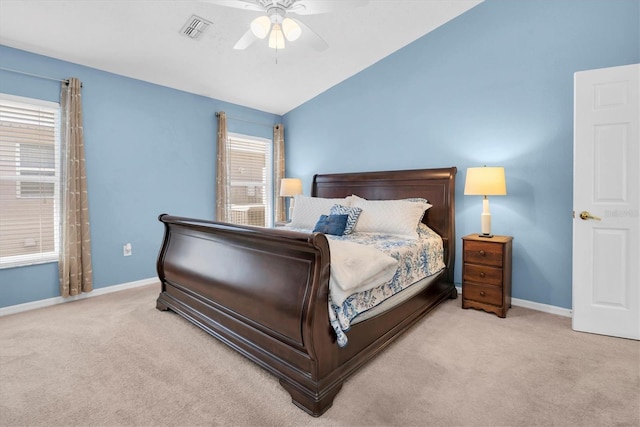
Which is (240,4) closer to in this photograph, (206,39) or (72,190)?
(206,39)

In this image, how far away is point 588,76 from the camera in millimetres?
2590

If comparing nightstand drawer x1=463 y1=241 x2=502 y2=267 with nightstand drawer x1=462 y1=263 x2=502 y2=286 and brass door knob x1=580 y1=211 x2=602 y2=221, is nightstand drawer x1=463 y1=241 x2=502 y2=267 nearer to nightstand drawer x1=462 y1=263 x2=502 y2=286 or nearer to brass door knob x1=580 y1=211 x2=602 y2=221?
nightstand drawer x1=462 y1=263 x2=502 y2=286

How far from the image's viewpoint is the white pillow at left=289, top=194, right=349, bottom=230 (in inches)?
151

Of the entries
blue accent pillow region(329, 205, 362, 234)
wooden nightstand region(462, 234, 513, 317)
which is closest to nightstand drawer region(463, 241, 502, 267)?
wooden nightstand region(462, 234, 513, 317)

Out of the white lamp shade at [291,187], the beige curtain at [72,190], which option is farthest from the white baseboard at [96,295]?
the white lamp shade at [291,187]

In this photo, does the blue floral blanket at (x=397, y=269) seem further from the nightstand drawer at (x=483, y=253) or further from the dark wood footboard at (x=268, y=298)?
the nightstand drawer at (x=483, y=253)

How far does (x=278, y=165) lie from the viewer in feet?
18.1

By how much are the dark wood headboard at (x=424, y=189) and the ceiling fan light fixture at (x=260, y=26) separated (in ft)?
7.43

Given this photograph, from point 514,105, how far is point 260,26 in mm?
2583

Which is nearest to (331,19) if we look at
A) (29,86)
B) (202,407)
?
(29,86)

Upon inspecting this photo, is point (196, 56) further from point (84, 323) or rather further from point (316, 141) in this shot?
point (84, 323)

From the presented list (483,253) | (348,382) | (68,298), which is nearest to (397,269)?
(348,382)

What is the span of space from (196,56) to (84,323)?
2.99m

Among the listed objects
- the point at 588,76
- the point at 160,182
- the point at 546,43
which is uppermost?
the point at 546,43
